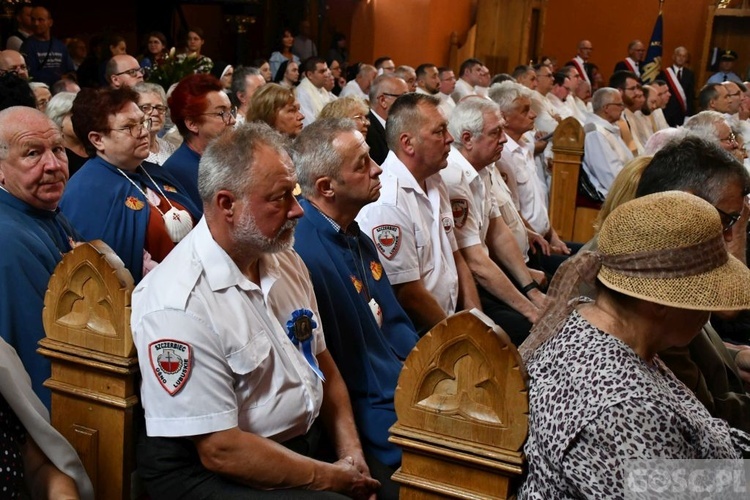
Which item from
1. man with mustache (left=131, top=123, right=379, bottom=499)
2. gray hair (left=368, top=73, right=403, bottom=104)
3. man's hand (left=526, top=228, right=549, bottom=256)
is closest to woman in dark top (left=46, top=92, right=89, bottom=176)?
man with mustache (left=131, top=123, right=379, bottom=499)

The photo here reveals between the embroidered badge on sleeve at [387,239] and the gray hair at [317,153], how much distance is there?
47 cm

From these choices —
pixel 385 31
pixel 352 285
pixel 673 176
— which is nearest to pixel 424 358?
pixel 352 285

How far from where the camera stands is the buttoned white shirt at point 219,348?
181cm

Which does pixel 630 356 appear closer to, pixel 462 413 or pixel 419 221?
pixel 462 413

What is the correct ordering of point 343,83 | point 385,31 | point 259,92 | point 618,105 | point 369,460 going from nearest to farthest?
1. point 369,460
2. point 259,92
3. point 618,105
4. point 343,83
5. point 385,31

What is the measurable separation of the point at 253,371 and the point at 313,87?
753 centimetres

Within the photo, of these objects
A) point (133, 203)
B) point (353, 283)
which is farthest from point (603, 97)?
point (353, 283)

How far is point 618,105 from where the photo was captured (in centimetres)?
707

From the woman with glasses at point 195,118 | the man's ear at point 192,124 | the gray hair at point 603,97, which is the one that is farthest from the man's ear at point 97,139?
the gray hair at point 603,97

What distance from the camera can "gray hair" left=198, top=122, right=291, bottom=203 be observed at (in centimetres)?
202

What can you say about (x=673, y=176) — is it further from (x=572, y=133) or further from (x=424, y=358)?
(x=572, y=133)

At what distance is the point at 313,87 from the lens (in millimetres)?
9156

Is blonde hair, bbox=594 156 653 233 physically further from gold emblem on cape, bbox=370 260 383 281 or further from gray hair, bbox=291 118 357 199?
gray hair, bbox=291 118 357 199

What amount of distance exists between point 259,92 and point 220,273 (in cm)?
287
